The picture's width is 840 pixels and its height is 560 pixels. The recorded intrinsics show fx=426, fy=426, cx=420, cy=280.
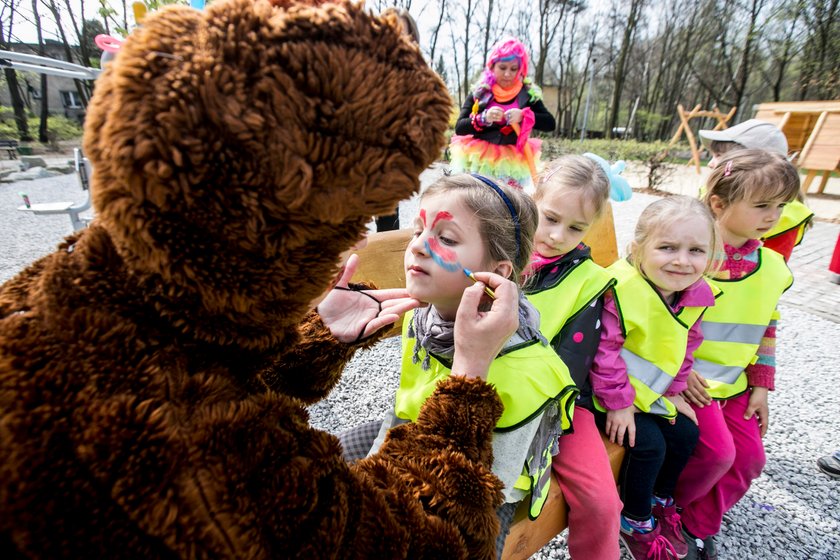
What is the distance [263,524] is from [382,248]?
1.89m

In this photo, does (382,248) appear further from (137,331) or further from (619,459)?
(137,331)

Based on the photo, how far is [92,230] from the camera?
0.65m

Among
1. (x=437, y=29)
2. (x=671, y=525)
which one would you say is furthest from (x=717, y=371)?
(x=437, y=29)

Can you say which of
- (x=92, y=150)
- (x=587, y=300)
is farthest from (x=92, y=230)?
(x=587, y=300)

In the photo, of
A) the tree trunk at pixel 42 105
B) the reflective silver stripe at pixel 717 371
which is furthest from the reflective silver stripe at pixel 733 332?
the tree trunk at pixel 42 105

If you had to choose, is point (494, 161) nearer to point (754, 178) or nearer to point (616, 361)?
point (754, 178)

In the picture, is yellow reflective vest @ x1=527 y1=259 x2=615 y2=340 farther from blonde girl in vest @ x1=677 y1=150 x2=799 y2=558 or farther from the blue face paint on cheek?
blonde girl in vest @ x1=677 y1=150 x2=799 y2=558

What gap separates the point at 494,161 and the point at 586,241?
2263 millimetres

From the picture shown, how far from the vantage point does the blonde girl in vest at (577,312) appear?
1.61 m

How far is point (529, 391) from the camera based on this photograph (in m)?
1.41

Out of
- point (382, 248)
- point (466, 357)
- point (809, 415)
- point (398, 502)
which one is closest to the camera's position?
point (398, 502)

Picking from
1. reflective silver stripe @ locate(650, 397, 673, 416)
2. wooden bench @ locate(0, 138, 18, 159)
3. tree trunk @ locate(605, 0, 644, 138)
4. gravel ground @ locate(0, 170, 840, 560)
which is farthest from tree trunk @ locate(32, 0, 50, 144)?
tree trunk @ locate(605, 0, 644, 138)

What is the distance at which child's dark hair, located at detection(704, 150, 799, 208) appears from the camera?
2.19 metres

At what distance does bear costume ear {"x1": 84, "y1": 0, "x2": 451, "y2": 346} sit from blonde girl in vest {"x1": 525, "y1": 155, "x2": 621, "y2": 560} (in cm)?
145
